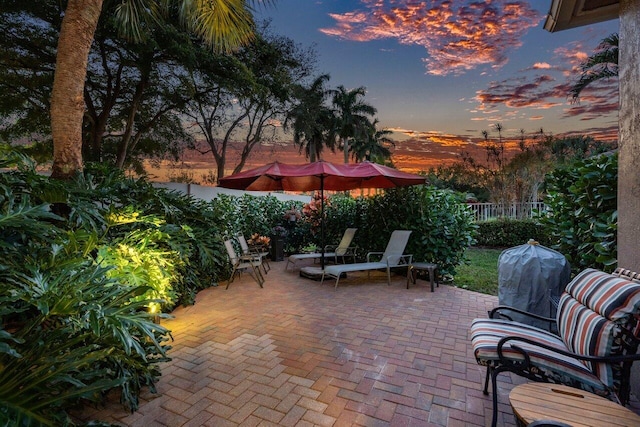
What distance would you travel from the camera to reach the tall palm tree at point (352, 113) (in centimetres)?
2684

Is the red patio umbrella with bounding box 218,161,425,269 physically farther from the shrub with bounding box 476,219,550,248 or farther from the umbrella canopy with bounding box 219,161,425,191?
the shrub with bounding box 476,219,550,248

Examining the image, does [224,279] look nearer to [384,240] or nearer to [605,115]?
[384,240]

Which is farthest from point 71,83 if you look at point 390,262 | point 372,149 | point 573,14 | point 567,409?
→ point 372,149

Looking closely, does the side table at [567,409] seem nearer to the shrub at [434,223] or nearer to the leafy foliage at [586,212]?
the leafy foliage at [586,212]

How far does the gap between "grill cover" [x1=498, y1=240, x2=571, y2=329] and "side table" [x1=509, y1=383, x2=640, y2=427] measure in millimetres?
1816

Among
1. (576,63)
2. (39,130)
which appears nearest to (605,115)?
(576,63)

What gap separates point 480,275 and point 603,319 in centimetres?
560

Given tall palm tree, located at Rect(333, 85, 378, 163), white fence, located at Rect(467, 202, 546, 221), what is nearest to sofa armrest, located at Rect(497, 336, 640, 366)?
white fence, located at Rect(467, 202, 546, 221)

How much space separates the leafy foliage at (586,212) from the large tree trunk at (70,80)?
5167 mm

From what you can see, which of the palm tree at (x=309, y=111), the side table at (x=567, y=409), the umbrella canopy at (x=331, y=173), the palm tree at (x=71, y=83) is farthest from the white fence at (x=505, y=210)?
the palm tree at (x=71, y=83)

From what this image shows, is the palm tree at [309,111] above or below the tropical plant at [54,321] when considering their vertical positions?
above

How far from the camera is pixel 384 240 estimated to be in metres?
7.16

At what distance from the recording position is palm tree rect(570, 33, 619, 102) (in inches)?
357

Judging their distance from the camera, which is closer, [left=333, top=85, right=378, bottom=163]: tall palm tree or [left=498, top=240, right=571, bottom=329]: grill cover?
[left=498, top=240, right=571, bottom=329]: grill cover
